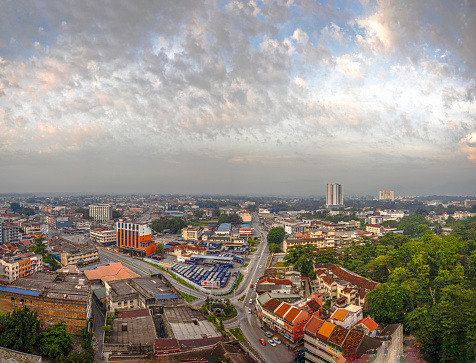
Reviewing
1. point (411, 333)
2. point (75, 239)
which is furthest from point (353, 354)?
point (75, 239)

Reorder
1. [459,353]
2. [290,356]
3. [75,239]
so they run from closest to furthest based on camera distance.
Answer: [459,353] < [290,356] < [75,239]

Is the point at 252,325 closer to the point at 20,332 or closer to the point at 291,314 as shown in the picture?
the point at 291,314

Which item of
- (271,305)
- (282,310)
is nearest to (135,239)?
(271,305)

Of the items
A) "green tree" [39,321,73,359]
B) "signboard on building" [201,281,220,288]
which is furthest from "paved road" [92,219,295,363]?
"green tree" [39,321,73,359]

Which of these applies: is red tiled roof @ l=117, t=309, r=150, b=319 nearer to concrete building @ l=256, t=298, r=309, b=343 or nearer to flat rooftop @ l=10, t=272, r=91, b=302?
flat rooftop @ l=10, t=272, r=91, b=302

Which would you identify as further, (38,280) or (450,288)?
(38,280)

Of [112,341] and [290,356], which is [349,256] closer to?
[290,356]

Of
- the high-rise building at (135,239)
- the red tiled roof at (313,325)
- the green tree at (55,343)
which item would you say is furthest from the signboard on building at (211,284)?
the high-rise building at (135,239)
